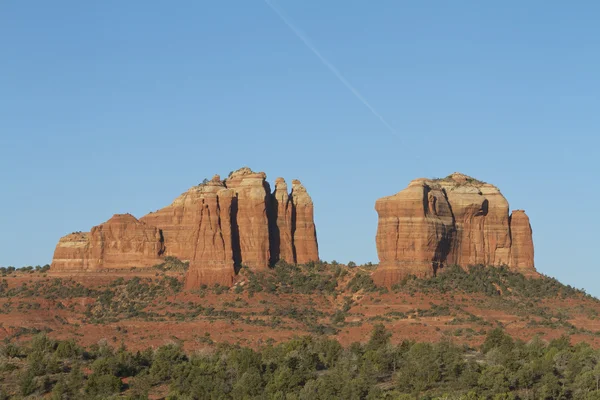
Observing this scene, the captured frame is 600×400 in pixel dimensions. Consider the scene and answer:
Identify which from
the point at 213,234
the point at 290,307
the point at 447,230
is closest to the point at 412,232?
the point at 447,230

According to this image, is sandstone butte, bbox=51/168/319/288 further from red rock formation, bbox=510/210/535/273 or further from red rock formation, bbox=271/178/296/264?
red rock formation, bbox=510/210/535/273

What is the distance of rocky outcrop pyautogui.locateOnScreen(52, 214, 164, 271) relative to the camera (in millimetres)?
166000

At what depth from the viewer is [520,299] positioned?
148875 mm

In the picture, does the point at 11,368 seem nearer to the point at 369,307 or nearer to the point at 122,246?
the point at 369,307

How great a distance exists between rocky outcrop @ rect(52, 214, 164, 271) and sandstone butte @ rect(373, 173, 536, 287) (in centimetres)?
2841

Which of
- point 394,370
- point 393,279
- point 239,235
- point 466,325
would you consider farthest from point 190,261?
point 394,370

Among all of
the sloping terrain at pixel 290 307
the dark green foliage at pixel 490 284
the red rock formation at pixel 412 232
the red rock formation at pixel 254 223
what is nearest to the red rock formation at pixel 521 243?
the dark green foliage at pixel 490 284

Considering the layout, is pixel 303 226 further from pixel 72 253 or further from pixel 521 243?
pixel 72 253

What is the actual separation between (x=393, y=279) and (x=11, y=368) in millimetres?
56441

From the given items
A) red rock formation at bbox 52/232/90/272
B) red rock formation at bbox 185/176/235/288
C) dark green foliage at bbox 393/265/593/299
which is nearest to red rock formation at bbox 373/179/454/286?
dark green foliage at bbox 393/265/593/299

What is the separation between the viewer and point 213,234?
6097 inches

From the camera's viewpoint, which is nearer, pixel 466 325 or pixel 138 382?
pixel 138 382

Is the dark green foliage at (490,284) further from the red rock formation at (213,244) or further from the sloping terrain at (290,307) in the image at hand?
the red rock formation at (213,244)

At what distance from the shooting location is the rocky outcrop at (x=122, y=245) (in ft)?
545
